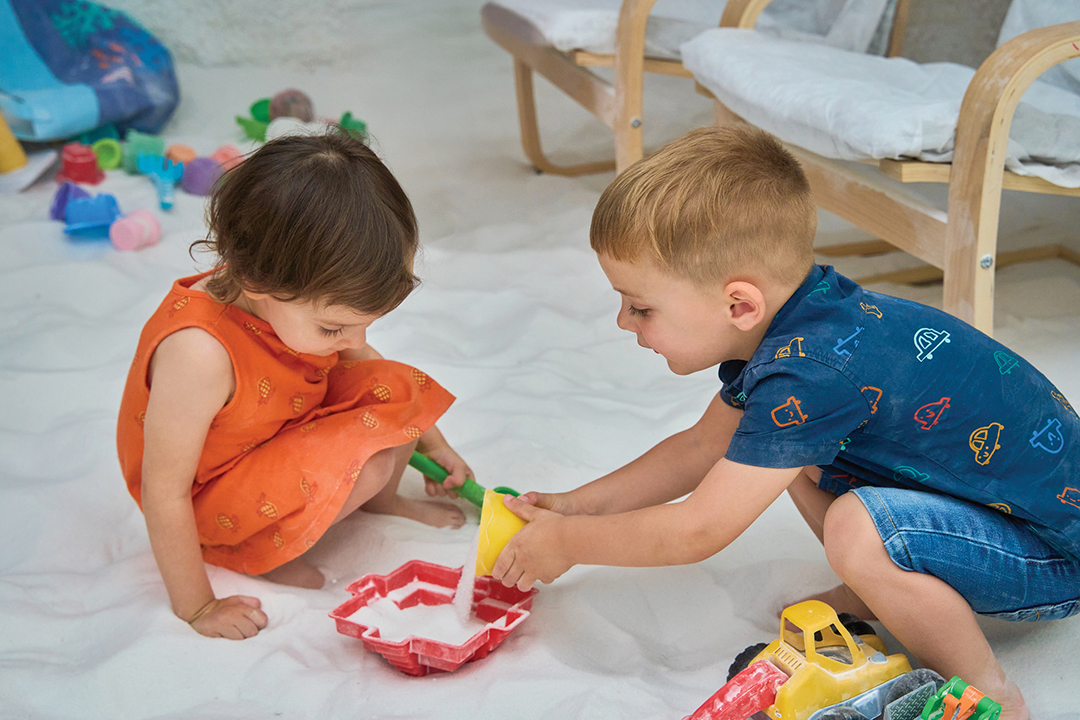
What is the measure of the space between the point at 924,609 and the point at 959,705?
10 cm

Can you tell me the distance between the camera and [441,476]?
1410 millimetres

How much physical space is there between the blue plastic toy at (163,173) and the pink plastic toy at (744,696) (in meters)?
2.19

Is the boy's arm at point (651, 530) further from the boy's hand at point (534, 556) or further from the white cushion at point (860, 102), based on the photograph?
the white cushion at point (860, 102)

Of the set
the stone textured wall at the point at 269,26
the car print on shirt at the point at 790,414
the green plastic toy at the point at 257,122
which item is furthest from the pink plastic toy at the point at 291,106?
the car print on shirt at the point at 790,414

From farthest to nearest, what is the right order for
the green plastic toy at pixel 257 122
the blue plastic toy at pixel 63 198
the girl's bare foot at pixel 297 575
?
the green plastic toy at pixel 257 122
the blue plastic toy at pixel 63 198
the girl's bare foot at pixel 297 575

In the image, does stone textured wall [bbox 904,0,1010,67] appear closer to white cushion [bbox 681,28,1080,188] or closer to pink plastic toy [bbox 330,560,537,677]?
white cushion [bbox 681,28,1080,188]

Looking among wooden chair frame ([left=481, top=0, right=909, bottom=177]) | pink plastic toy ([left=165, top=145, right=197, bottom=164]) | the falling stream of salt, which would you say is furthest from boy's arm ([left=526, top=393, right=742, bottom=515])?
pink plastic toy ([left=165, top=145, right=197, bottom=164])

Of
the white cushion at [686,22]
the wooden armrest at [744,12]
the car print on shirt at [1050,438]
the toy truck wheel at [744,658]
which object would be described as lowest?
the toy truck wheel at [744,658]

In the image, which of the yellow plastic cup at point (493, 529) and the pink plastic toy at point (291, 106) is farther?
the pink plastic toy at point (291, 106)

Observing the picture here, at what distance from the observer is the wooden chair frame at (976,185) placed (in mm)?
1340

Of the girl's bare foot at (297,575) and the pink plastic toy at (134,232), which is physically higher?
the girl's bare foot at (297,575)

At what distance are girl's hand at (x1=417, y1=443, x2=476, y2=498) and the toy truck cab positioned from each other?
1.92 ft

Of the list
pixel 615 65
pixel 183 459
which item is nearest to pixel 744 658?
pixel 183 459

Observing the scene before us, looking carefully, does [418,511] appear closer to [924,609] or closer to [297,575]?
[297,575]
